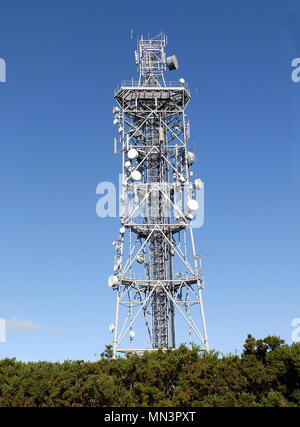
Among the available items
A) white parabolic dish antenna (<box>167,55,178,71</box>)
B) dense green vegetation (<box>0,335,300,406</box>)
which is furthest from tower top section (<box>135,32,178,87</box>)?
dense green vegetation (<box>0,335,300,406</box>)

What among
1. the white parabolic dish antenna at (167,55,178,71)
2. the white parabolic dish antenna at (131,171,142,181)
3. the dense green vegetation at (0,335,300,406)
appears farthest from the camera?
the white parabolic dish antenna at (167,55,178,71)

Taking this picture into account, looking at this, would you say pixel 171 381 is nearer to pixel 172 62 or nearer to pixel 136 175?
pixel 136 175

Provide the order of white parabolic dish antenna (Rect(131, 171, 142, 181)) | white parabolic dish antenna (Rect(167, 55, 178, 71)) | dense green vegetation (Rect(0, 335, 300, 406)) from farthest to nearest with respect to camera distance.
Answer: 1. white parabolic dish antenna (Rect(167, 55, 178, 71))
2. white parabolic dish antenna (Rect(131, 171, 142, 181))
3. dense green vegetation (Rect(0, 335, 300, 406))

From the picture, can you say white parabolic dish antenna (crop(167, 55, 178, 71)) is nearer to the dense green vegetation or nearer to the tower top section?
the tower top section

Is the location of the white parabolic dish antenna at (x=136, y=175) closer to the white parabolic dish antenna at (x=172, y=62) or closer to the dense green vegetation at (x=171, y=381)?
the white parabolic dish antenna at (x=172, y=62)

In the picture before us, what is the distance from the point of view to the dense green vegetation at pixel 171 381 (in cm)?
2322

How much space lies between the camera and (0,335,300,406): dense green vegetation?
23.2 m

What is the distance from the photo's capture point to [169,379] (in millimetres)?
24703

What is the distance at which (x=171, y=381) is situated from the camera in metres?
24.7

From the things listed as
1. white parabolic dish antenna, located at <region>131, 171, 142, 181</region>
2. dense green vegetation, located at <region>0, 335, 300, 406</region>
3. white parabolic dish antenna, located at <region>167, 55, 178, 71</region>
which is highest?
white parabolic dish antenna, located at <region>167, 55, 178, 71</region>

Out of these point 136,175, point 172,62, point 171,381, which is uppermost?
point 172,62

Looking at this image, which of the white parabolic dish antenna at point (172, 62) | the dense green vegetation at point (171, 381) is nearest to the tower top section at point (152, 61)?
the white parabolic dish antenna at point (172, 62)

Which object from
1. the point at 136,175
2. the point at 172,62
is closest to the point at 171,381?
the point at 136,175
